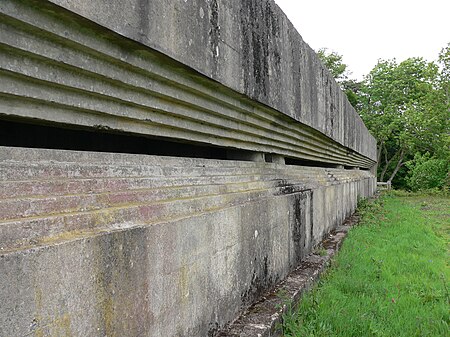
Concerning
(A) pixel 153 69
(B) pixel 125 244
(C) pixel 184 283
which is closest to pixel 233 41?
(A) pixel 153 69

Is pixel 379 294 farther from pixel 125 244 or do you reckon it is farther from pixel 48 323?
pixel 48 323

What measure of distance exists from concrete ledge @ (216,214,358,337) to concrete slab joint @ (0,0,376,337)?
0.28 ft

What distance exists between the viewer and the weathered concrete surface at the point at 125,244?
141cm

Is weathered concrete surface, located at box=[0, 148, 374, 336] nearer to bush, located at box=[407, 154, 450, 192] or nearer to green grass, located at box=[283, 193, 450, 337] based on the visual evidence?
green grass, located at box=[283, 193, 450, 337]

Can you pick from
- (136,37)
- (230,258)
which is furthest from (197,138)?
(136,37)

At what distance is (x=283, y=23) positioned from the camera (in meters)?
4.38

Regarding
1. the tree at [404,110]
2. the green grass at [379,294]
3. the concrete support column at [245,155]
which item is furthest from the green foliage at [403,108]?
the concrete support column at [245,155]

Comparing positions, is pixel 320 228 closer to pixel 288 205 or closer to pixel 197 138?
pixel 288 205

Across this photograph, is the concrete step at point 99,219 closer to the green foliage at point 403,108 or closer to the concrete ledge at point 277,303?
the concrete ledge at point 277,303

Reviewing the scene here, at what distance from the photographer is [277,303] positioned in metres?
3.32

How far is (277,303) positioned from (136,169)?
1710 mm

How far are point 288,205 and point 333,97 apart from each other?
3.82 m

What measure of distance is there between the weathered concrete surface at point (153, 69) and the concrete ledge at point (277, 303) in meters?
1.26

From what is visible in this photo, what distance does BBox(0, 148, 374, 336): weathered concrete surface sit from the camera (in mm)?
1412
